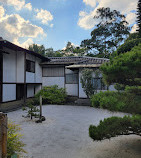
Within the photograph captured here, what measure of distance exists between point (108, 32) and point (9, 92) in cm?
2089

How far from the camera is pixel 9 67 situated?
11727mm

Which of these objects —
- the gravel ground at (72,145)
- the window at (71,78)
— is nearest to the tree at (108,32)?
the window at (71,78)

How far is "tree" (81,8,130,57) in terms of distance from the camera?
24.7 m

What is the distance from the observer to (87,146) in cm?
450

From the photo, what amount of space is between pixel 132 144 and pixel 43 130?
3.59 m

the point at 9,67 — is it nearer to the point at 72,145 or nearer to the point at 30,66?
the point at 30,66

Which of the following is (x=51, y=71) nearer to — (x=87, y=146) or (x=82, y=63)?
(x=82, y=63)

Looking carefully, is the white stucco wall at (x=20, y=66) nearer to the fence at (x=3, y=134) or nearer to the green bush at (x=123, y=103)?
the green bush at (x=123, y=103)

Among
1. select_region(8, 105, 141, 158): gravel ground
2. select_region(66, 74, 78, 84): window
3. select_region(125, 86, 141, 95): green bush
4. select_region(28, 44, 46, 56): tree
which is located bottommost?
select_region(8, 105, 141, 158): gravel ground

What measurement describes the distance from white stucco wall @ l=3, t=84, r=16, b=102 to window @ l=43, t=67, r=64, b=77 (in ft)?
16.2

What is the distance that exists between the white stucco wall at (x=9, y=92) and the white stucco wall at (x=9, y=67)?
24.5 inches

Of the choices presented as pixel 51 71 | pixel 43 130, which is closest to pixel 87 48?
pixel 51 71

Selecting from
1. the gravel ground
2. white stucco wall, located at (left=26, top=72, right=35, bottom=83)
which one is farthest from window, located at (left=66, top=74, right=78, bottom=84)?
the gravel ground

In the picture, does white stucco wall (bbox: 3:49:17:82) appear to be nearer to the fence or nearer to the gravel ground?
the gravel ground
